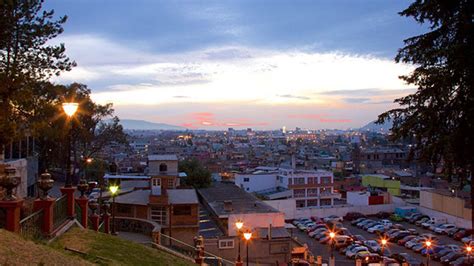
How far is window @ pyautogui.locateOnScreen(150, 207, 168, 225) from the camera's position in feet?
75.6

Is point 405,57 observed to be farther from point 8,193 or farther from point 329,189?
point 329,189

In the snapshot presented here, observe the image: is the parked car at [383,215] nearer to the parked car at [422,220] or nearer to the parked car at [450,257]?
the parked car at [422,220]

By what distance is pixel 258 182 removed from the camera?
58969mm

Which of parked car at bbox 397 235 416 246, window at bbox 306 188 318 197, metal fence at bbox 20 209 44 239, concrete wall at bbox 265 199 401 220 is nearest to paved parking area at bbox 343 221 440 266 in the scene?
parked car at bbox 397 235 416 246

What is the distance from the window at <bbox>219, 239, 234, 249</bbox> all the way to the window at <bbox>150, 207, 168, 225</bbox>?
3.11 meters

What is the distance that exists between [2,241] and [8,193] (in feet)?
4.44

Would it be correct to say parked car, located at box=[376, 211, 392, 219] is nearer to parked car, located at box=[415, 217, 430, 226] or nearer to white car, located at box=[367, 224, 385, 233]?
parked car, located at box=[415, 217, 430, 226]

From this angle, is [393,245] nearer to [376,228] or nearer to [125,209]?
[376,228]

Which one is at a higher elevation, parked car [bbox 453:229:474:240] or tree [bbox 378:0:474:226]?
tree [bbox 378:0:474:226]

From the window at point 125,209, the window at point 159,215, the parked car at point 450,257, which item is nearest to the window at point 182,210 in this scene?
the window at point 159,215

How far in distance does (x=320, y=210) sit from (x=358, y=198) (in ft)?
24.7

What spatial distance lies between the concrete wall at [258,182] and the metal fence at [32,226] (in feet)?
161

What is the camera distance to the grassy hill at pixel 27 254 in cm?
710

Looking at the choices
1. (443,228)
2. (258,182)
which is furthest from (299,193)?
(443,228)
